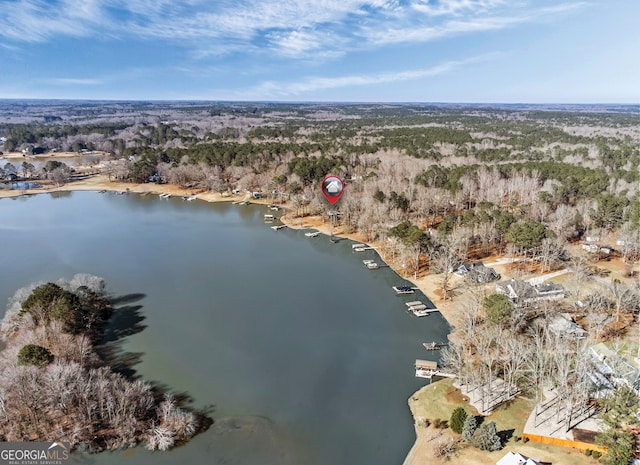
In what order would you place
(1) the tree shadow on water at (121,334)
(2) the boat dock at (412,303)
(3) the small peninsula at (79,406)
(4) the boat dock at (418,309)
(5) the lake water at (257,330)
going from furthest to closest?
(2) the boat dock at (412,303) → (4) the boat dock at (418,309) → (1) the tree shadow on water at (121,334) → (5) the lake water at (257,330) → (3) the small peninsula at (79,406)

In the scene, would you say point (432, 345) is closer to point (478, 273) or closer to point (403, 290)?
point (403, 290)

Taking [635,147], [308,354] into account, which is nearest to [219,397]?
[308,354]

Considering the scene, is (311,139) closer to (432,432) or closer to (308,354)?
(308,354)

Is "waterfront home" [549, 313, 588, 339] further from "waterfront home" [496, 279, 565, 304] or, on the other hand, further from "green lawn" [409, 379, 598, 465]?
"green lawn" [409, 379, 598, 465]

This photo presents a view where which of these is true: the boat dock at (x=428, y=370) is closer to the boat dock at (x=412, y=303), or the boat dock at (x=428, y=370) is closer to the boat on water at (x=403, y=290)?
the boat dock at (x=412, y=303)

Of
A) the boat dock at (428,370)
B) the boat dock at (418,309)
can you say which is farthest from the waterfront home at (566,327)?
the boat dock at (418,309)

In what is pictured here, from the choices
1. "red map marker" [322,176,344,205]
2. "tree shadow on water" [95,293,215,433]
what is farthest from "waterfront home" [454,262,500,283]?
"tree shadow on water" [95,293,215,433]

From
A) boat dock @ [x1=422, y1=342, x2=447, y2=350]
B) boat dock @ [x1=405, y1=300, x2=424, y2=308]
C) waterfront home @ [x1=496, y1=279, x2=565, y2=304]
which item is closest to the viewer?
boat dock @ [x1=422, y1=342, x2=447, y2=350]
